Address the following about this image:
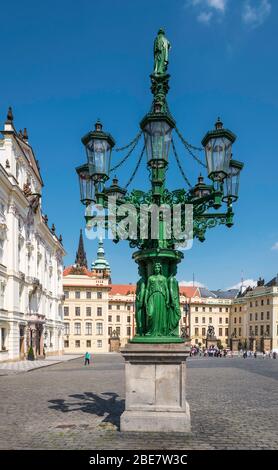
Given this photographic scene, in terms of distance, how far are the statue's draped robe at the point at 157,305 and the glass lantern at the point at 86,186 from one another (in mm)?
2081

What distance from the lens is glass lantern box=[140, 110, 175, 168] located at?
8.20 m

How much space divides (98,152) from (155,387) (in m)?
4.73

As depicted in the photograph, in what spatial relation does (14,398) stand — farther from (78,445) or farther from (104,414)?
(78,445)

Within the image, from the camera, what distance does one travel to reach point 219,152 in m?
8.40

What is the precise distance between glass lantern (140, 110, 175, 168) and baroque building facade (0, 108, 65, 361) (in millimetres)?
26559

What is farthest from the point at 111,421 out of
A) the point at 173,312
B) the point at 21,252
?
the point at 21,252

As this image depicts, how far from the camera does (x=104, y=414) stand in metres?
11.0

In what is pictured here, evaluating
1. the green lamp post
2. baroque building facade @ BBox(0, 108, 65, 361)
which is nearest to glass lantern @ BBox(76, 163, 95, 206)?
the green lamp post

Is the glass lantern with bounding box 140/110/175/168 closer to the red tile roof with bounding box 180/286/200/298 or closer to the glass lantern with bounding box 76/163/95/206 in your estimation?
the glass lantern with bounding box 76/163/95/206

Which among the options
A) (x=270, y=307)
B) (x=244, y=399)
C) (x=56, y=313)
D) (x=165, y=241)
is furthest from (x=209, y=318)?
Answer: (x=165, y=241)

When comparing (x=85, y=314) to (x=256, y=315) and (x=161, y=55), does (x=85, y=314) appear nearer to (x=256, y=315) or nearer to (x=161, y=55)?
(x=256, y=315)

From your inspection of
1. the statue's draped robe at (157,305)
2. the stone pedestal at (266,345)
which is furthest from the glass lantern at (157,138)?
the stone pedestal at (266,345)

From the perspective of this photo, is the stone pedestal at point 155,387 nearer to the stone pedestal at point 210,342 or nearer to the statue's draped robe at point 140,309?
the statue's draped robe at point 140,309

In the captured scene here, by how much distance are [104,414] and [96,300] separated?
6455 cm
